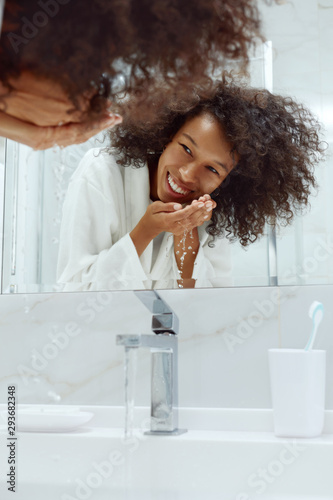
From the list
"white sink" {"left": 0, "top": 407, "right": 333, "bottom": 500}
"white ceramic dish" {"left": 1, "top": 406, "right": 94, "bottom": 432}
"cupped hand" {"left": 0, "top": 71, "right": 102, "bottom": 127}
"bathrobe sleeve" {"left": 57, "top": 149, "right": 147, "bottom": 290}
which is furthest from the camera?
"bathrobe sleeve" {"left": 57, "top": 149, "right": 147, "bottom": 290}

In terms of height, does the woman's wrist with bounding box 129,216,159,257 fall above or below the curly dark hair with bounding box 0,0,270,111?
below

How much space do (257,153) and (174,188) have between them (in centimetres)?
15

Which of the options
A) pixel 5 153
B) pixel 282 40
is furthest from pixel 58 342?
pixel 282 40

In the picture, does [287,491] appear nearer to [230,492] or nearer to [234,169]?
[230,492]

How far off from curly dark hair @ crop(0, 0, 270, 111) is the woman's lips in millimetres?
298

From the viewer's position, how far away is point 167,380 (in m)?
0.87

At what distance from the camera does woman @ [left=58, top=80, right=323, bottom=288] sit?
3.10ft

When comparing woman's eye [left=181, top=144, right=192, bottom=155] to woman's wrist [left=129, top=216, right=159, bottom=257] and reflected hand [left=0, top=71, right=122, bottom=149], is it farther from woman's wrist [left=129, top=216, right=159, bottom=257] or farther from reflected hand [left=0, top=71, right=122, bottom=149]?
reflected hand [left=0, top=71, right=122, bottom=149]

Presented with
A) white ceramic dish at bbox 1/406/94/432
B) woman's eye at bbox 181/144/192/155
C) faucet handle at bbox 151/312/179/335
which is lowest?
white ceramic dish at bbox 1/406/94/432

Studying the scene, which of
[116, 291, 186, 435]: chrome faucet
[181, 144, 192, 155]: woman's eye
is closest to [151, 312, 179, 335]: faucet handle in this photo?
[116, 291, 186, 435]: chrome faucet

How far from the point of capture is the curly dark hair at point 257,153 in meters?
0.94

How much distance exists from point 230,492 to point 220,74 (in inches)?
24.8

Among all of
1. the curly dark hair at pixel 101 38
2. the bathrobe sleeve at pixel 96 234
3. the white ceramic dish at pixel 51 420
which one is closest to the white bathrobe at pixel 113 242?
the bathrobe sleeve at pixel 96 234

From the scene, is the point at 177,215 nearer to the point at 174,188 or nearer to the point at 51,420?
the point at 174,188
